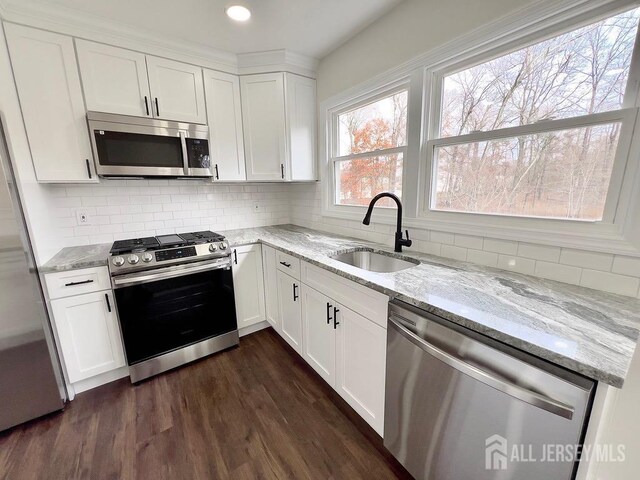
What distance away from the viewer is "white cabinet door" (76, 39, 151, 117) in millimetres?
1790

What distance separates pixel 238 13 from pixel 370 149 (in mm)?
1289

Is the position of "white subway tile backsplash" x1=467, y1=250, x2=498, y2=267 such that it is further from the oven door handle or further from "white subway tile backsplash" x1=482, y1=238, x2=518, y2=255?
the oven door handle

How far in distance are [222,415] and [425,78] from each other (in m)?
2.47

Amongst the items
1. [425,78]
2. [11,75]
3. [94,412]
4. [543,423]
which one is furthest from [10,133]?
[543,423]

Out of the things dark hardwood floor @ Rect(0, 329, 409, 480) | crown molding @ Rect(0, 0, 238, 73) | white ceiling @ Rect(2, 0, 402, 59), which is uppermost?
white ceiling @ Rect(2, 0, 402, 59)

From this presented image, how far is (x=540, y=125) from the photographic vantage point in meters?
1.22

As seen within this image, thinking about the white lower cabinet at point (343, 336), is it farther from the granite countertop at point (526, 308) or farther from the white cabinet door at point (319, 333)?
the granite countertop at point (526, 308)

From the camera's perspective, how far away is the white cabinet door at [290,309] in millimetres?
1966

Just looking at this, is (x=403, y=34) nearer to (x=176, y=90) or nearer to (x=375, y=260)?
(x=375, y=260)

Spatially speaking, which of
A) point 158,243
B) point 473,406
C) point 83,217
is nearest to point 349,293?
point 473,406

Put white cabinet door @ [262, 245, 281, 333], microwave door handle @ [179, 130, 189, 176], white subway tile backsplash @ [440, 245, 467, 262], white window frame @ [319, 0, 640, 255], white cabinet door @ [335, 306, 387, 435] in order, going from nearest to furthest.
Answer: white window frame @ [319, 0, 640, 255], white cabinet door @ [335, 306, 387, 435], white subway tile backsplash @ [440, 245, 467, 262], microwave door handle @ [179, 130, 189, 176], white cabinet door @ [262, 245, 281, 333]

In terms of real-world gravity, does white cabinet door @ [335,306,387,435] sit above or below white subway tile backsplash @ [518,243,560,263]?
below

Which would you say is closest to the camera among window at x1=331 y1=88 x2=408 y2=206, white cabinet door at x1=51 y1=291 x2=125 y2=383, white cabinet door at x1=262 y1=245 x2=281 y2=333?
white cabinet door at x1=51 y1=291 x2=125 y2=383

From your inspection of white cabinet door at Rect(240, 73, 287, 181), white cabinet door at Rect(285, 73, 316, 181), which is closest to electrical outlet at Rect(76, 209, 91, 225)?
white cabinet door at Rect(240, 73, 287, 181)
